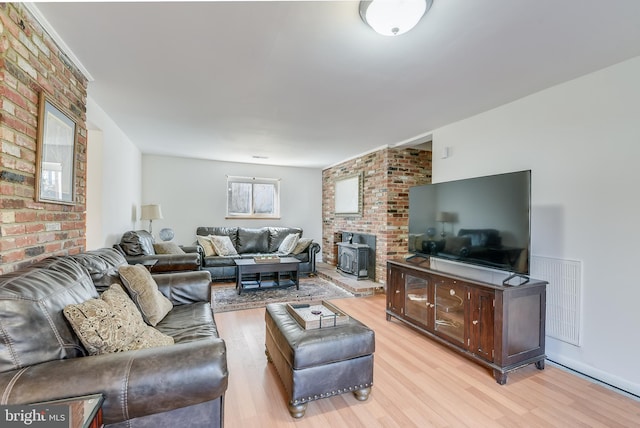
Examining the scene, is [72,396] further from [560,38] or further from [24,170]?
[560,38]

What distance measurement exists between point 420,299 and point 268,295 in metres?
2.15

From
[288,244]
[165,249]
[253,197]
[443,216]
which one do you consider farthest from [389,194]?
[165,249]

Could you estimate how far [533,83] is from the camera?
91.7 inches

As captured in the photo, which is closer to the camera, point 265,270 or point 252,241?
point 265,270

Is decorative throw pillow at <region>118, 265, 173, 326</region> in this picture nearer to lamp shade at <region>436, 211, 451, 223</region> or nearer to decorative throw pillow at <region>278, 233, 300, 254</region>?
lamp shade at <region>436, 211, 451, 223</region>

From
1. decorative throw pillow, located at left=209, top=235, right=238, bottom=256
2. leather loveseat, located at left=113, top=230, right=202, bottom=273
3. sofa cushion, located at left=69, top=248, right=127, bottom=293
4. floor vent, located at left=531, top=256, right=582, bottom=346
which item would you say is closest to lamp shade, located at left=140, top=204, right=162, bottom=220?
decorative throw pillow, located at left=209, top=235, right=238, bottom=256

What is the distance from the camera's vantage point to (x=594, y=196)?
2.19 metres

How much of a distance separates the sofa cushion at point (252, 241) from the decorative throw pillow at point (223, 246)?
290mm

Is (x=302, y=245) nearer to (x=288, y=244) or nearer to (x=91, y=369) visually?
(x=288, y=244)

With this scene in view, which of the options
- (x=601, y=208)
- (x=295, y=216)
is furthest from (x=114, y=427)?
(x=295, y=216)

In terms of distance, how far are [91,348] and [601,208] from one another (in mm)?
3313

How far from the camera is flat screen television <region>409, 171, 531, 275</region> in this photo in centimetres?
221

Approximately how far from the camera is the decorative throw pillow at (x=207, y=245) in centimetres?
493

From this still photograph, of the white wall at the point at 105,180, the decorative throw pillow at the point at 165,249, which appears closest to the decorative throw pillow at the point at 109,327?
the white wall at the point at 105,180
